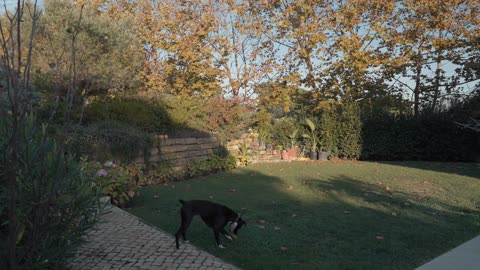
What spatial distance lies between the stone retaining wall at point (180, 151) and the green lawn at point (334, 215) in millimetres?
995

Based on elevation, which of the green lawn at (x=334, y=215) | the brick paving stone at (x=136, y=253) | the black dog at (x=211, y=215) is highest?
the black dog at (x=211, y=215)

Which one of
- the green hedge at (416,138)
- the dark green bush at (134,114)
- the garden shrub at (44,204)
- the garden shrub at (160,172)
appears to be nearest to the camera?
the garden shrub at (44,204)

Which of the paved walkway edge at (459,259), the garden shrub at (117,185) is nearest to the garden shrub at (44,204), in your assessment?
the garden shrub at (117,185)

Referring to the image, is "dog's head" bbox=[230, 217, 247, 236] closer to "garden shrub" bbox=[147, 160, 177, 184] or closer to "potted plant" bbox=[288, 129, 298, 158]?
"garden shrub" bbox=[147, 160, 177, 184]

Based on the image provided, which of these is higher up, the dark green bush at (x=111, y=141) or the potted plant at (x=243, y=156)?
the dark green bush at (x=111, y=141)

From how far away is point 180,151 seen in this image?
10750mm

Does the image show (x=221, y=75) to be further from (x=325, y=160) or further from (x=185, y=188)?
(x=185, y=188)

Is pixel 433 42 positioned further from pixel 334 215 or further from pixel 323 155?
pixel 334 215

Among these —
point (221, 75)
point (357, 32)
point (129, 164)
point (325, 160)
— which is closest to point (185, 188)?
point (129, 164)

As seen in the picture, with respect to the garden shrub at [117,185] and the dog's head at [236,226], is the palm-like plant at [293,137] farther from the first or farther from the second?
the dog's head at [236,226]

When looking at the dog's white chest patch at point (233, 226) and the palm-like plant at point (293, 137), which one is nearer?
the dog's white chest patch at point (233, 226)

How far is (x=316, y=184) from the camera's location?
881 cm

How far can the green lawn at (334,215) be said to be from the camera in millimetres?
4157

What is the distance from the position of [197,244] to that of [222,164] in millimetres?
7191
